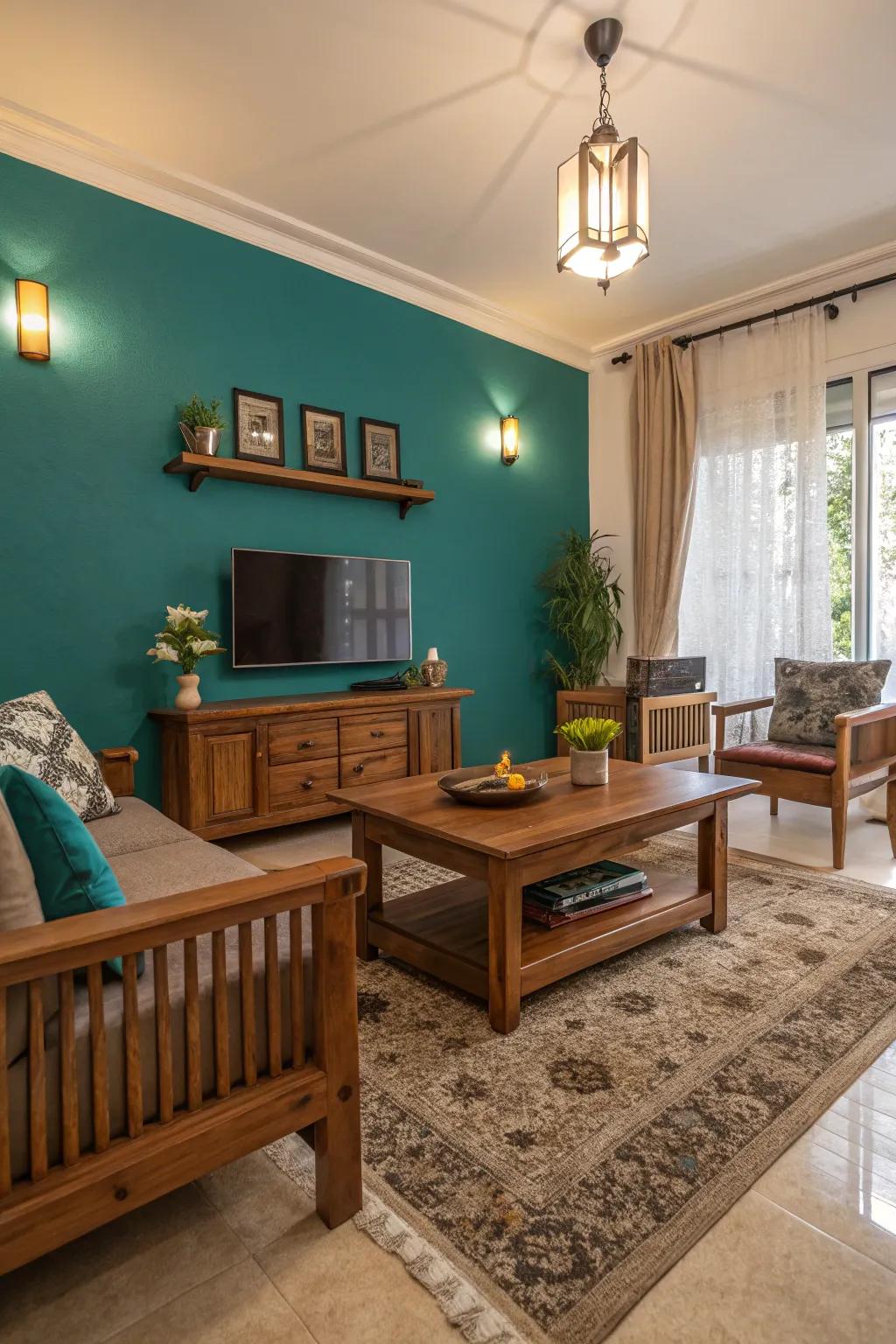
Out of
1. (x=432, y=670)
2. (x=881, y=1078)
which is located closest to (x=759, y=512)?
(x=432, y=670)

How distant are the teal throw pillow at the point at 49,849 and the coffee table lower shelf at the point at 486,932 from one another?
1.03 m

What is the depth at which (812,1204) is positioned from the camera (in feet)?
4.13

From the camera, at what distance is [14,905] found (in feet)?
3.31

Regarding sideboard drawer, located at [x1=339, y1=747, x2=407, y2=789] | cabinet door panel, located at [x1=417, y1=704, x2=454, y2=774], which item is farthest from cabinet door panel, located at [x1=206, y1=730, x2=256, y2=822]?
cabinet door panel, located at [x1=417, y1=704, x2=454, y2=774]

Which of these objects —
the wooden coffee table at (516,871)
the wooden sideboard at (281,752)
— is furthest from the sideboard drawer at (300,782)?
the wooden coffee table at (516,871)

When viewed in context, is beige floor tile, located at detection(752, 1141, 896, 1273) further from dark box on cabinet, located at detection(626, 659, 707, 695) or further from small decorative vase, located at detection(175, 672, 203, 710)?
dark box on cabinet, located at detection(626, 659, 707, 695)

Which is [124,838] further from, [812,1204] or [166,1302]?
[812,1204]

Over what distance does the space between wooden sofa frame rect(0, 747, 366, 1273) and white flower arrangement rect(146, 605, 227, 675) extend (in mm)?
2139

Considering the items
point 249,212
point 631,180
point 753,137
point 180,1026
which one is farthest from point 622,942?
point 249,212

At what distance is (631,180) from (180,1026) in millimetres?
2421

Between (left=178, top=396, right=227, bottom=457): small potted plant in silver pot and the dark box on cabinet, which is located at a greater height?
(left=178, top=396, right=227, bottom=457): small potted plant in silver pot

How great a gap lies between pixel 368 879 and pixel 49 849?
120 cm

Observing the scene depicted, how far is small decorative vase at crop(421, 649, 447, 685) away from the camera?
4.07 meters

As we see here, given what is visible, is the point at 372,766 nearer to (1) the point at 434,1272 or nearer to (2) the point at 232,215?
(1) the point at 434,1272
